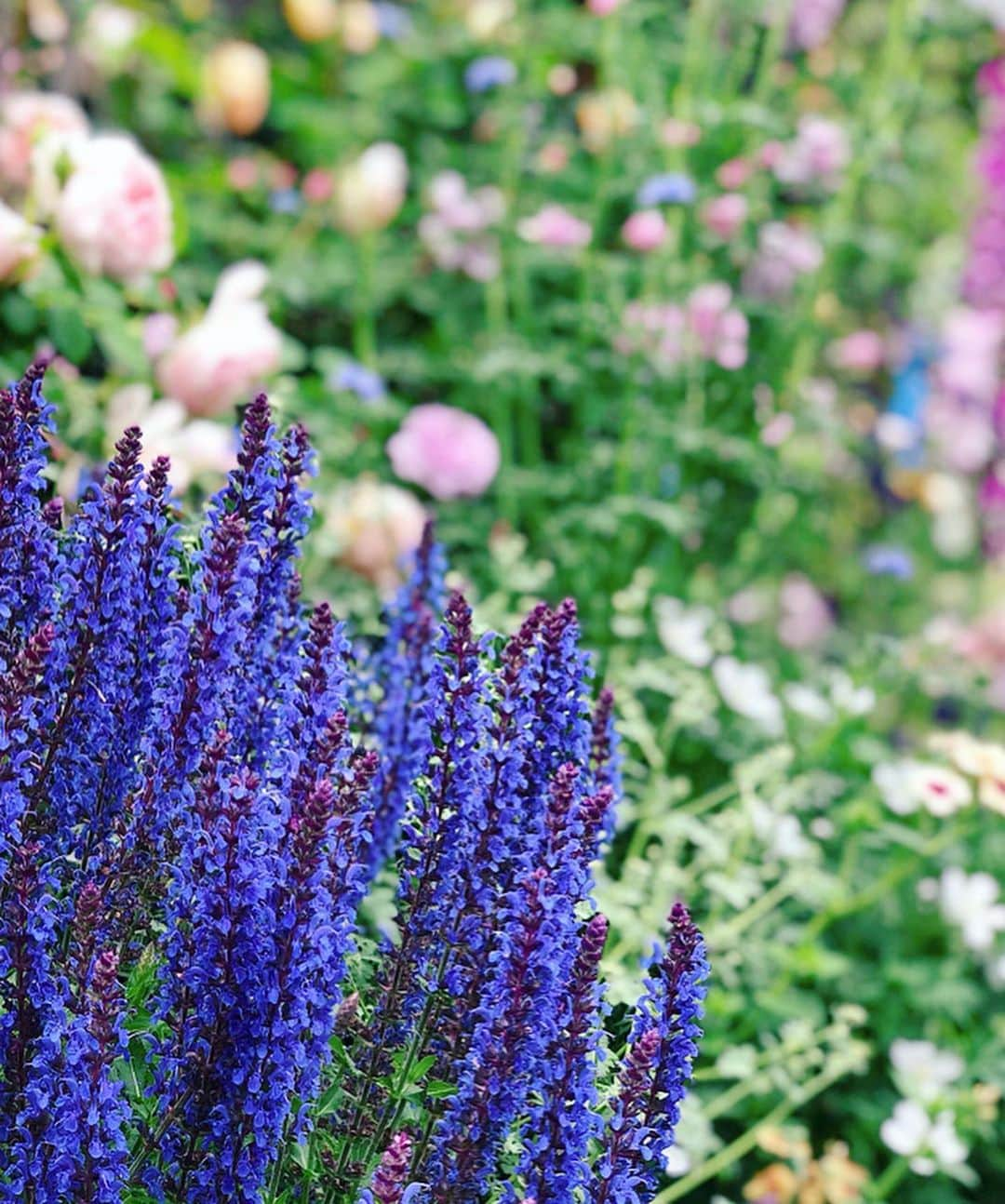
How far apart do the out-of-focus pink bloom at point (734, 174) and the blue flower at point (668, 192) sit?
0.66ft

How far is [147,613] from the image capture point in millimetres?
1140

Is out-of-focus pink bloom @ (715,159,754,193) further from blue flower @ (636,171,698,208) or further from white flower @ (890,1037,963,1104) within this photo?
white flower @ (890,1037,963,1104)

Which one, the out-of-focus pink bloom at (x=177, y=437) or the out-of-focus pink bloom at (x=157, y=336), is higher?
the out-of-focus pink bloom at (x=157, y=336)

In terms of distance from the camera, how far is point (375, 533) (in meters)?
2.30

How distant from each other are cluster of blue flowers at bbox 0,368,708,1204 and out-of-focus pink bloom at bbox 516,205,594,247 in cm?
173

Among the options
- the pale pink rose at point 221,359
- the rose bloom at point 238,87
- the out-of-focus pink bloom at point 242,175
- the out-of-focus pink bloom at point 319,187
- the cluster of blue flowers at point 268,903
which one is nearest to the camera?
the cluster of blue flowers at point 268,903

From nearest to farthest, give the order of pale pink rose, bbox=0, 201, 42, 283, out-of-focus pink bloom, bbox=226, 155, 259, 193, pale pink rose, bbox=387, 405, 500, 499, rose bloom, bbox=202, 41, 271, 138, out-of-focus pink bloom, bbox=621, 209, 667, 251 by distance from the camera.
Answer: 1. pale pink rose, bbox=0, 201, 42, 283
2. pale pink rose, bbox=387, 405, 500, 499
3. out-of-focus pink bloom, bbox=621, 209, 667, 251
4. rose bloom, bbox=202, 41, 271, 138
5. out-of-focus pink bloom, bbox=226, 155, 259, 193

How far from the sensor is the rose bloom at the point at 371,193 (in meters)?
2.81

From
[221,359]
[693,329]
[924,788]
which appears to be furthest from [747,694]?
[221,359]

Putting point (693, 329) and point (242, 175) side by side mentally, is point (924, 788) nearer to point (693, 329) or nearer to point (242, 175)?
point (693, 329)

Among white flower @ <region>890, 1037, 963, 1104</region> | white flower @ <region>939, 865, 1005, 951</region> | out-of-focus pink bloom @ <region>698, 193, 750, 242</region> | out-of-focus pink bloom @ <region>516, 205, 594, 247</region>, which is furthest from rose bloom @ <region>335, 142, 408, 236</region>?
white flower @ <region>890, 1037, 963, 1104</region>

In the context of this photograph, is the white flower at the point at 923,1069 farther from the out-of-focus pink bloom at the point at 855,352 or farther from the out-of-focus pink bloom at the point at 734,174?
the out-of-focus pink bloom at the point at 855,352

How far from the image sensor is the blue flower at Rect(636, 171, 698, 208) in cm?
258

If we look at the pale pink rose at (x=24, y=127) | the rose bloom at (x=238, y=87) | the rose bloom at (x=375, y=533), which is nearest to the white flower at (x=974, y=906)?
the rose bloom at (x=375, y=533)
